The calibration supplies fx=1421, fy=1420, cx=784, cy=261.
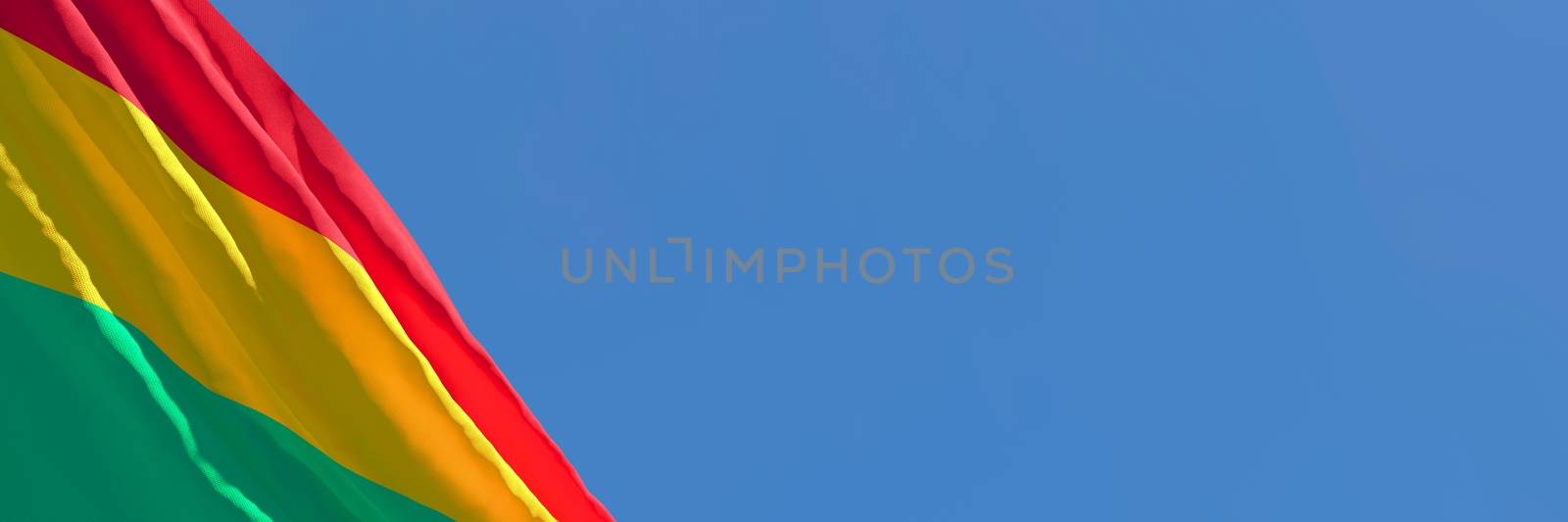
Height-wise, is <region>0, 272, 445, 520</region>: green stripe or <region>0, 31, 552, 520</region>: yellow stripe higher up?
<region>0, 31, 552, 520</region>: yellow stripe

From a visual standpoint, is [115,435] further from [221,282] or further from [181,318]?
[221,282]

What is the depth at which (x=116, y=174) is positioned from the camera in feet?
13.1

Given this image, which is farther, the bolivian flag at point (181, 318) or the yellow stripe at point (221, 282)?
the yellow stripe at point (221, 282)

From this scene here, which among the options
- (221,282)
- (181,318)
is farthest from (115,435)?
(221,282)

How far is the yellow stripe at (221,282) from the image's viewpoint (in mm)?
3885

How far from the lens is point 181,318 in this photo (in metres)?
3.93

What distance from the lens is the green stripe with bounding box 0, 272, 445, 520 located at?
3.62 metres

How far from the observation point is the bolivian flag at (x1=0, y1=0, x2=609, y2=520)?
3.72 metres

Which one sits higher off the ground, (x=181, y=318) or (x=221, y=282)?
(x=221, y=282)

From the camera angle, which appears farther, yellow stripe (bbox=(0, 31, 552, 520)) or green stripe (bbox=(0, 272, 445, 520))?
yellow stripe (bbox=(0, 31, 552, 520))

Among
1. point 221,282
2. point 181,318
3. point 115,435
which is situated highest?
point 221,282

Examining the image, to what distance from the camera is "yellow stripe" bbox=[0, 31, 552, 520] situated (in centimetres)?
388

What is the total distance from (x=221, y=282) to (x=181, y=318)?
0.49 feet

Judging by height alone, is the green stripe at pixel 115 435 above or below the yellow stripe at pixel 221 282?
below
